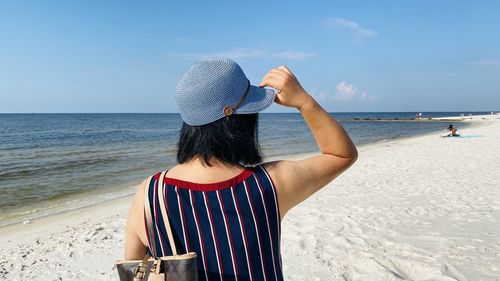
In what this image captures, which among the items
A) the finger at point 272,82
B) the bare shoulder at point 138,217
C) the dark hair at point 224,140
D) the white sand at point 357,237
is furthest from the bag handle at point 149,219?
the white sand at point 357,237

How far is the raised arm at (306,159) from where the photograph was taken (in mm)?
1330

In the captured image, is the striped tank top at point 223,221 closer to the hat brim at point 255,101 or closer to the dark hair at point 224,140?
the dark hair at point 224,140

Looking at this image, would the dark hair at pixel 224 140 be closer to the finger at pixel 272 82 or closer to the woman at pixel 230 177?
the woman at pixel 230 177

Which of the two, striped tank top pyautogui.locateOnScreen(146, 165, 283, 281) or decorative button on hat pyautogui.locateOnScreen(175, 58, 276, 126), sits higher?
decorative button on hat pyautogui.locateOnScreen(175, 58, 276, 126)

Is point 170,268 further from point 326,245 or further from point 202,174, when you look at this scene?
point 326,245

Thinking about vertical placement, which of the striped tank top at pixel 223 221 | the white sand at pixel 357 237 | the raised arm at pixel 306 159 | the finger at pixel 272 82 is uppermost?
the finger at pixel 272 82

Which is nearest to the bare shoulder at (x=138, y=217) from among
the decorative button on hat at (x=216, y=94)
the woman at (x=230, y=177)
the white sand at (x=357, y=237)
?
the woman at (x=230, y=177)

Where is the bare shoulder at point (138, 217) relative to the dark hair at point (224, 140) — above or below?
below

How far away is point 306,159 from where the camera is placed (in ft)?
4.51

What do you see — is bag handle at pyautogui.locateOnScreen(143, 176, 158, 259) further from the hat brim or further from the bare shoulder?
the hat brim

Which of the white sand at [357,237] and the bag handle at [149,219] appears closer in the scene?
the bag handle at [149,219]

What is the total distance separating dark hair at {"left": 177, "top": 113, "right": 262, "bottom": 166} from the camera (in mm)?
1315

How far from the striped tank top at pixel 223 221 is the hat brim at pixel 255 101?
200 millimetres

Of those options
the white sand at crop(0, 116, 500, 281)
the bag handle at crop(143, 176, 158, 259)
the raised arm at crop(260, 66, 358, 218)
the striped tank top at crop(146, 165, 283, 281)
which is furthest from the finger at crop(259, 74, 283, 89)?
the white sand at crop(0, 116, 500, 281)
